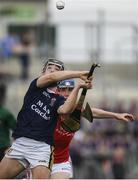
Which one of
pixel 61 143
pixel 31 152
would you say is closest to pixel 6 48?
pixel 61 143

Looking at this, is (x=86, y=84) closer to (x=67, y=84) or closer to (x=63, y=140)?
(x=67, y=84)

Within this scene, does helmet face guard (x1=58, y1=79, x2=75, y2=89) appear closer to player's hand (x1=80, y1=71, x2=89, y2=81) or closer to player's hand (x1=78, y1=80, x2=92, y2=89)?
player's hand (x1=78, y1=80, x2=92, y2=89)

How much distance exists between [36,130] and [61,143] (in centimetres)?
71

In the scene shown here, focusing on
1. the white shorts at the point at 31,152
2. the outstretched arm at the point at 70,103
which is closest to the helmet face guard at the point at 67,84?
the outstretched arm at the point at 70,103

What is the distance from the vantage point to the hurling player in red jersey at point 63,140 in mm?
11992

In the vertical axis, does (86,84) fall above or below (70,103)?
above

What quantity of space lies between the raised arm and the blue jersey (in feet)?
0.53

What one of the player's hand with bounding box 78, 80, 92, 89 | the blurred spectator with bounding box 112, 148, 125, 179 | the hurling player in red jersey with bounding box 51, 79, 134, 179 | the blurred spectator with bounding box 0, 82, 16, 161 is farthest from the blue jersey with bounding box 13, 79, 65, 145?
the blurred spectator with bounding box 112, 148, 125, 179

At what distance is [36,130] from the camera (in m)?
11.5

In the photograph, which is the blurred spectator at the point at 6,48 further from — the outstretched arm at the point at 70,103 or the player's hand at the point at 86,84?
the player's hand at the point at 86,84

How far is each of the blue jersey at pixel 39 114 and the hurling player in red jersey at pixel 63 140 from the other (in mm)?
336

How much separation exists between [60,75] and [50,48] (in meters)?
11.1

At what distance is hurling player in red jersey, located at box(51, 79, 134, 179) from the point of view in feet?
39.3

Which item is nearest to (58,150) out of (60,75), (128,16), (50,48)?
(60,75)
